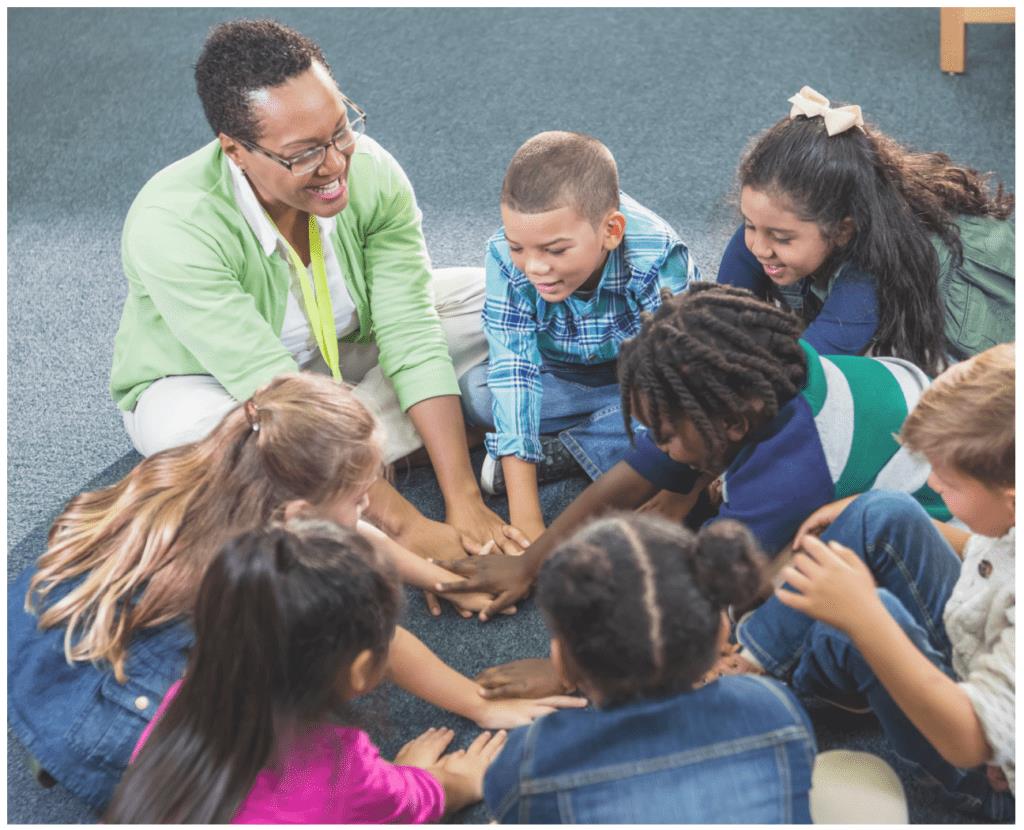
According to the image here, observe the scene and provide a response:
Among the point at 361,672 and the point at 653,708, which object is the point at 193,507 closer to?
the point at 361,672

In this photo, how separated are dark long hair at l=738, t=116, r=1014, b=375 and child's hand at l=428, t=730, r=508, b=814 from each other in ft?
2.37

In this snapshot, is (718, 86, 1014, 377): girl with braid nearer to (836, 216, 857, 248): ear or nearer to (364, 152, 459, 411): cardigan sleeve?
(836, 216, 857, 248): ear

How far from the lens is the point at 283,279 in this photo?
155cm

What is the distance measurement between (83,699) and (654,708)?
0.59 m

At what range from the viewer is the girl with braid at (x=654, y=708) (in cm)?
88

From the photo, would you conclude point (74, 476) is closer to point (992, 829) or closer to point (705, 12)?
point (992, 829)

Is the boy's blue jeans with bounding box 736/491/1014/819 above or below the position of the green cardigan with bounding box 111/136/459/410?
below

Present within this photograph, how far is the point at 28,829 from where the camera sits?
119 cm

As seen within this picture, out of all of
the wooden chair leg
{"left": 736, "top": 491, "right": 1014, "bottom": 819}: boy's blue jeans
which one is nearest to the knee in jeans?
{"left": 736, "top": 491, "right": 1014, "bottom": 819}: boy's blue jeans

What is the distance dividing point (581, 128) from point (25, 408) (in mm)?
1184

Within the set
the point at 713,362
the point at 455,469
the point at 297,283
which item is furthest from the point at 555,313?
the point at 713,362

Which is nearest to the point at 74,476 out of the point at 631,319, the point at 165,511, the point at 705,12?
the point at 165,511

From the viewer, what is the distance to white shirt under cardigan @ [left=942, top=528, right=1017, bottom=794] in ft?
3.17

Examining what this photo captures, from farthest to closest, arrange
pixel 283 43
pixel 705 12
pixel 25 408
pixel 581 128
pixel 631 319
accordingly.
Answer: pixel 705 12, pixel 581 128, pixel 25 408, pixel 631 319, pixel 283 43
